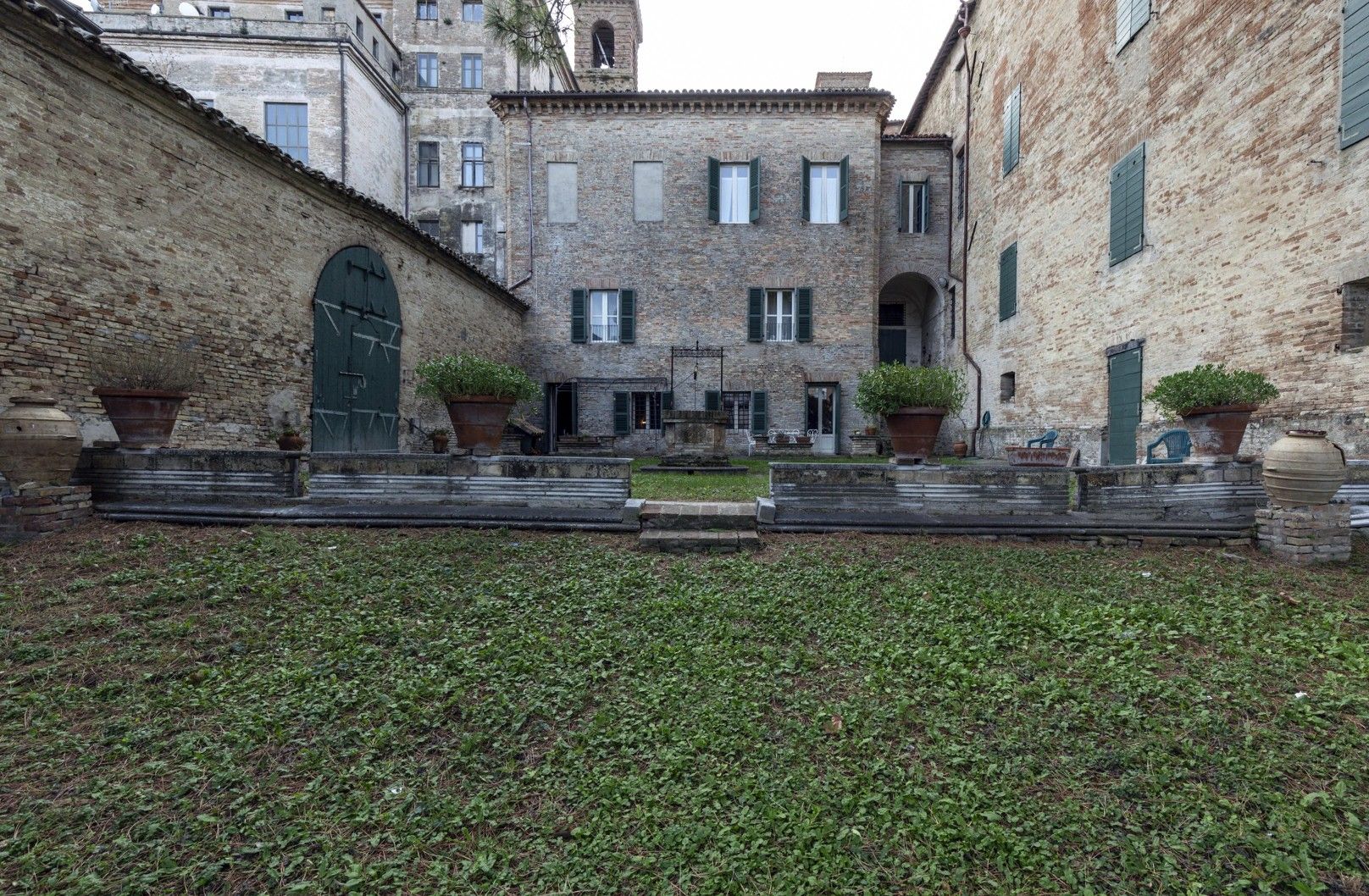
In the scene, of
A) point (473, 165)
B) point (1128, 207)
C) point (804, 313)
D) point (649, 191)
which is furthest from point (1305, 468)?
point (473, 165)

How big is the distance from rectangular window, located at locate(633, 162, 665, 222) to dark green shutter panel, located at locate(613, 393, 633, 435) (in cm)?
523

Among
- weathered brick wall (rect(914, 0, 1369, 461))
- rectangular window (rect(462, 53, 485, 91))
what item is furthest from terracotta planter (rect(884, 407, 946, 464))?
rectangular window (rect(462, 53, 485, 91))

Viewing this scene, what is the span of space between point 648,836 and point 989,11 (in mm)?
18965

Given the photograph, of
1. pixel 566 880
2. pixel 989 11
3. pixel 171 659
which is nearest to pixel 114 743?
pixel 171 659

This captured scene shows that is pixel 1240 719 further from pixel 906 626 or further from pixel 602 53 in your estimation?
pixel 602 53

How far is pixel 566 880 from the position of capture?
165 centimetres

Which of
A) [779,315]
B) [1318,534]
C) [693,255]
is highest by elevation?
[693,255]

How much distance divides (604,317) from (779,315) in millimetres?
5138

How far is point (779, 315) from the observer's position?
52.2 feet

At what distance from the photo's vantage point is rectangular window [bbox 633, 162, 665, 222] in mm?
15688

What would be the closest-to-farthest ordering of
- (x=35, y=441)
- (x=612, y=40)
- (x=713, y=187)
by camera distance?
1. (x=35, y=441)
2. (x=713, y=187)
3. (x=612, y=40)

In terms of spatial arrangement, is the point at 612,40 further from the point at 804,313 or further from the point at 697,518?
the point at 697,518

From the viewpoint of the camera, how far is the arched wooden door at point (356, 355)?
29.5 feet

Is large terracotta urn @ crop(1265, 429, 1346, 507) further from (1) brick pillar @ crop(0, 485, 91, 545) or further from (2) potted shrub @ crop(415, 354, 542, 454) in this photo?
(1) brick pillar @ crop(0, 485, 91, 545)
